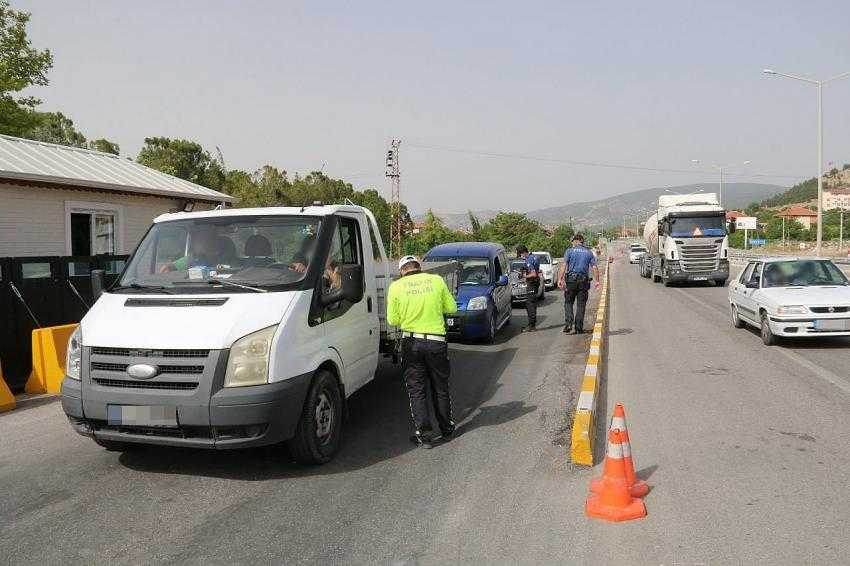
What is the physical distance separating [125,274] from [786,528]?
531 cm

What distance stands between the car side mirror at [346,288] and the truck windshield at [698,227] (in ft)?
78.0

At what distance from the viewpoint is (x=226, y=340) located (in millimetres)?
4594

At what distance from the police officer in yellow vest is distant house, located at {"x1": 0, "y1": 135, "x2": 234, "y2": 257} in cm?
842

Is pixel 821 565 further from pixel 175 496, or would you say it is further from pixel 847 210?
pixel 847 210

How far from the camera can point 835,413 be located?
661cm

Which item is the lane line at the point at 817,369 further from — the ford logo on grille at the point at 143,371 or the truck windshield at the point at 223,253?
the ford logo on grille at the point at 143,371

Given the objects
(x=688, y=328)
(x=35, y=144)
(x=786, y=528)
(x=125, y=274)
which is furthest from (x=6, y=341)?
(x=688, y=328)

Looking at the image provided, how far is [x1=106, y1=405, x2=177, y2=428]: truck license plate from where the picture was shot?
4.58 m

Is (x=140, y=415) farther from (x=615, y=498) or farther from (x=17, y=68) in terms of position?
(x=17, y=68)

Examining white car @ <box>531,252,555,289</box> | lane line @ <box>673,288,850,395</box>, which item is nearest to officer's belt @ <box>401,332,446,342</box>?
lane line @ <box>673,288,850,395</box>

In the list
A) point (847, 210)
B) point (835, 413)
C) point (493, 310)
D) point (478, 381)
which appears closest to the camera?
point (835, 413)

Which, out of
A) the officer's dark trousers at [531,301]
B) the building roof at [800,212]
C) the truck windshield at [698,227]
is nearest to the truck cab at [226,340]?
the officer's dark trousers at [531,301]

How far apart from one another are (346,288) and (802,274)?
950 cm

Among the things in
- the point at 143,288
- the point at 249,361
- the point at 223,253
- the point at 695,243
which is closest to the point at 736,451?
the point at 249,361
